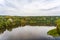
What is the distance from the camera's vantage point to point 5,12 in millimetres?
1316

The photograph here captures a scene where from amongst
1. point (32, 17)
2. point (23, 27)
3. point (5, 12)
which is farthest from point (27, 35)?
point (5, 12)

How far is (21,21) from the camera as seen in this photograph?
1312 mm

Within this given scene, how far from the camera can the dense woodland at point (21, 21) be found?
1295 millimetres

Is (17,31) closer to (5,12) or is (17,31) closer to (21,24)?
(21,24)

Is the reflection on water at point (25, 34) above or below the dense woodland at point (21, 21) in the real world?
below

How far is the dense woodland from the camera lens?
1.29 metres

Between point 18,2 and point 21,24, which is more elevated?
point 18,2

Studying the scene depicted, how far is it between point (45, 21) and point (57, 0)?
27 centimetres

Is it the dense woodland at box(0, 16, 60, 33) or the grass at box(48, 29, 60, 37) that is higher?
the dense woodland at box(0, 16, 60, 33)

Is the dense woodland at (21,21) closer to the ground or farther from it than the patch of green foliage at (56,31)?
farther from it

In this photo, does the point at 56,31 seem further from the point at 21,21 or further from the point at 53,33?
the point at 21,21

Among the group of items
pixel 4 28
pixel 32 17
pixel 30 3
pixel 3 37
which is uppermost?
pixel 30 3

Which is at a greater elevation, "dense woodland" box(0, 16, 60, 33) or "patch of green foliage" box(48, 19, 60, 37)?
"dense woodland" box(0, 16, 60, 33)

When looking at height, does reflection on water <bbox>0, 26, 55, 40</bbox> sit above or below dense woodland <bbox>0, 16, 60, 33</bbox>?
below
